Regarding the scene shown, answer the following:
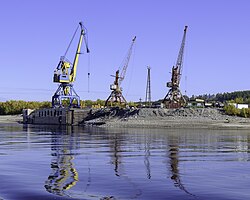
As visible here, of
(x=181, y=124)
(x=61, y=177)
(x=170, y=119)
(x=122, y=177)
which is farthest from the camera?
(x=170, y=119)

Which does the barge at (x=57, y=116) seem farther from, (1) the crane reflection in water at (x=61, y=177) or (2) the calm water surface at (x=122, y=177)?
(1) the crane reflection in water at (x=61, y=177)

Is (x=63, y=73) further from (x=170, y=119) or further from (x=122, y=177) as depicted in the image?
(x=122, y=177)

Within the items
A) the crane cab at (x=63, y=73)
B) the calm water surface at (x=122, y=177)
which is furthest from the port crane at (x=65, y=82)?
the calm water surface at (x=122, y=177)

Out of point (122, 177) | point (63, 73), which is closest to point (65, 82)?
point (63, 73)

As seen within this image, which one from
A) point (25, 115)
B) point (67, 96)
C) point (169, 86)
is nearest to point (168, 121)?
point (169, 86)

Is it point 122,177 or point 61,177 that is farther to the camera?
point 122,177

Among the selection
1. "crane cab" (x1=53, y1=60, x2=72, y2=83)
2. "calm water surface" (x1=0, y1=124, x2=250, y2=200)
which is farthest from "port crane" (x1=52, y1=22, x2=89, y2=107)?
"calm water surface" (x1=0, y1=124, x2=250, y2=200)

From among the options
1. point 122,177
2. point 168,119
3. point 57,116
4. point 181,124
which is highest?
point 57,116

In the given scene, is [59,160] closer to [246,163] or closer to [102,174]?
[102,174]

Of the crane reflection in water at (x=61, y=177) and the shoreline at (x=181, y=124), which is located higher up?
the crane reflection in water at (x=61, y=177)

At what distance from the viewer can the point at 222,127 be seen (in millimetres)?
87312

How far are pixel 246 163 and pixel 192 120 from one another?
248ft

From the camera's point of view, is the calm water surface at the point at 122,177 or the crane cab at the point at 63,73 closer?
the calm water surface at the point at 122,177

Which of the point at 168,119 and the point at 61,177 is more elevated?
the point at 168,119
